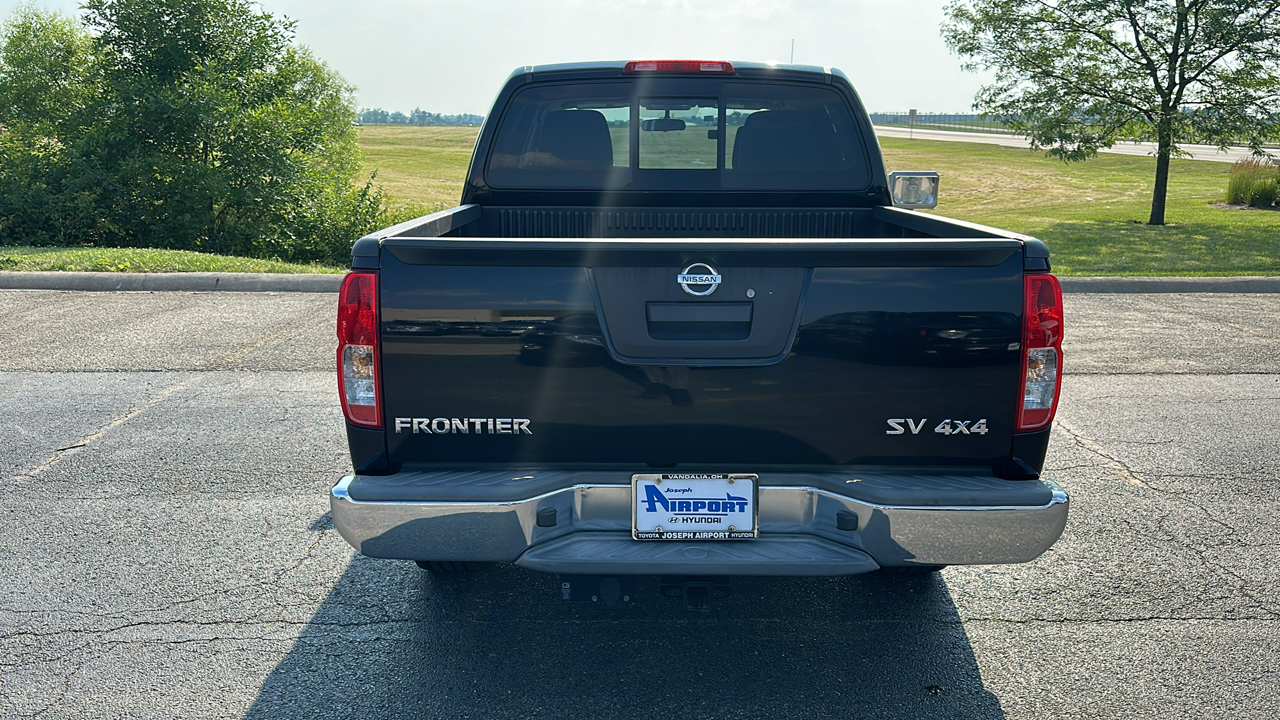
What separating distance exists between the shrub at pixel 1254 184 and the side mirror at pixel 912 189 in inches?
839

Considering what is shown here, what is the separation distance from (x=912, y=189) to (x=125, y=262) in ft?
32.9

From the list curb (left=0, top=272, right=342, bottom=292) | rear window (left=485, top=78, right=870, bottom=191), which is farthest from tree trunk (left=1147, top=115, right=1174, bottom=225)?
rear window (left=485, top=78, right=870, bottom=191)

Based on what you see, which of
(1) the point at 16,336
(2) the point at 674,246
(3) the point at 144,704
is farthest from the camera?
(1) the point at 16,336

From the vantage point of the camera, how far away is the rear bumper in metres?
2.96

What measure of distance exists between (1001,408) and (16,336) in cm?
886

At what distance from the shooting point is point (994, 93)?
65.2ft

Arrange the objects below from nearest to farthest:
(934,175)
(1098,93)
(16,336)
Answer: (934,175), (16,336), (1098,93)

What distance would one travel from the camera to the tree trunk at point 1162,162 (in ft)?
61.5

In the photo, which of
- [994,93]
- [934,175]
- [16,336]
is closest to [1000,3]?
[994,93]

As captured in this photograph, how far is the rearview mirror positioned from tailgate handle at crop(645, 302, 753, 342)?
6.81 ft

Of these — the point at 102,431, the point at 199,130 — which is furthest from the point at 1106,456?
the point at 199,130

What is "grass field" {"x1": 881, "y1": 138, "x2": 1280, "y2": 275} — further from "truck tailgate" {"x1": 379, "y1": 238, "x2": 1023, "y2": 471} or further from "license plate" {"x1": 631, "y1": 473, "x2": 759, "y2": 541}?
"license plate" {"x1": 631, "y1": 473, "x2": 759, "y2": 541}

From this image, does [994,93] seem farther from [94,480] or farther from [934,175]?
[94,480]

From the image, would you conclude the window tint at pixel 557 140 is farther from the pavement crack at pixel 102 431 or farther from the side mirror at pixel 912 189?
the pavement crack at pixel 102 431
